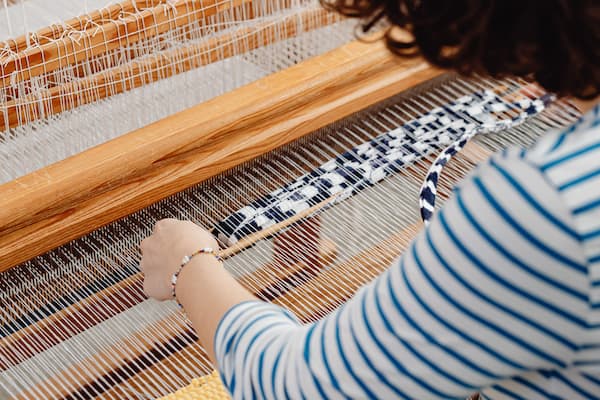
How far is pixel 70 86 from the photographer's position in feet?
4.09

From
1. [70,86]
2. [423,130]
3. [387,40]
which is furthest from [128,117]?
[387,40]

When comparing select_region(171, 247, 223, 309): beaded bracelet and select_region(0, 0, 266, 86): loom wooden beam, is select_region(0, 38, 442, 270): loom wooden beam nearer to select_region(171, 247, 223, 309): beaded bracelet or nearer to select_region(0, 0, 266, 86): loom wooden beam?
select_region(0, 0, 266, 86): loom wooden beam

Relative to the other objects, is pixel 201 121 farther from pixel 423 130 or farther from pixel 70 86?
pixel 423 130

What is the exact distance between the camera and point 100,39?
1149mm

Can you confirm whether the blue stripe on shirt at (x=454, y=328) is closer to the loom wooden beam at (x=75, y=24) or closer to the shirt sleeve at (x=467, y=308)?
the shirt sleeve at (x=467, y=308)

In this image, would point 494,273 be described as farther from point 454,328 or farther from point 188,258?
point 188,258

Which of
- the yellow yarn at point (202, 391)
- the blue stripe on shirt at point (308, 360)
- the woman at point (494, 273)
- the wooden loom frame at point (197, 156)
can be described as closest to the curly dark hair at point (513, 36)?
the woman at point (494, 273)

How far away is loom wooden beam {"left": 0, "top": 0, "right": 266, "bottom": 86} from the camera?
42.8 inches

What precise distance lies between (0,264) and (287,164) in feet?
1.78

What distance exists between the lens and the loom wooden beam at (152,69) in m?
1.22

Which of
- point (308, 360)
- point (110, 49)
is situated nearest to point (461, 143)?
point (110, 49)

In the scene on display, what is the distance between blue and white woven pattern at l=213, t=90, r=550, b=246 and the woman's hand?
35 cm

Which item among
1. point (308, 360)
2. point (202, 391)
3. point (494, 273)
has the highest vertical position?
point (494, 273)

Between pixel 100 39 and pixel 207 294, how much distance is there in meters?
0.55
